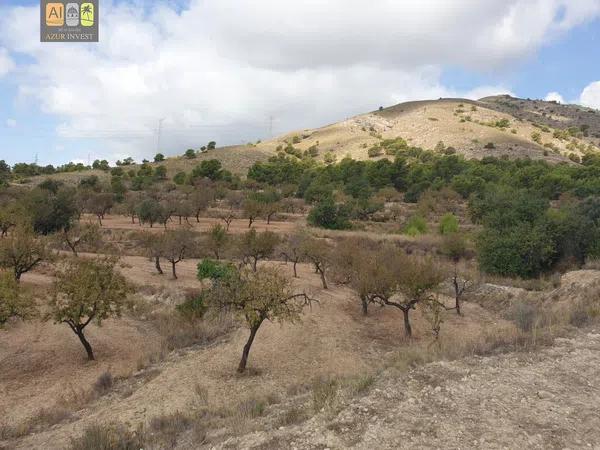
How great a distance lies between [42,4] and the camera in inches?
941

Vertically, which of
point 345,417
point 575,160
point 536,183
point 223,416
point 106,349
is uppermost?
point 575,160

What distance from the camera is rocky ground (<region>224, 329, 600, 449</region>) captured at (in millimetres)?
8195

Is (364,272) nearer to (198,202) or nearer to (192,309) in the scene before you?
(192,309)

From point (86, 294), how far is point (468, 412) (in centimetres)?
1542

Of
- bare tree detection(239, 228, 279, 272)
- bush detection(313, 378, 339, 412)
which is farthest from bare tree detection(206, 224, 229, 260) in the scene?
bush detection(313, 378, 339, 412)

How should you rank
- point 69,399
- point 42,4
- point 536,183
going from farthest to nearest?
point 536,183
point 42,4
point 69,399

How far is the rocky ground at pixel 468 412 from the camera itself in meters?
8.20

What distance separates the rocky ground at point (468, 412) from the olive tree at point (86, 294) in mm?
12219

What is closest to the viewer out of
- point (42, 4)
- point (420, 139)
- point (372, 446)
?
point (372, 446)

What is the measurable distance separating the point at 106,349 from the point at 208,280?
906 cm

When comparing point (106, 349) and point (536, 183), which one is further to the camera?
point (536, 183)

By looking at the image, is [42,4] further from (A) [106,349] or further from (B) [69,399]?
(B) [69,399]

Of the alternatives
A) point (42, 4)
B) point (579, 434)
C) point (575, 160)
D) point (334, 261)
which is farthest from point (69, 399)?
point (575, 160)

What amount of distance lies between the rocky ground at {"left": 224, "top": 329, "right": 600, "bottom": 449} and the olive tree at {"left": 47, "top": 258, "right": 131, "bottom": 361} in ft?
40.1
